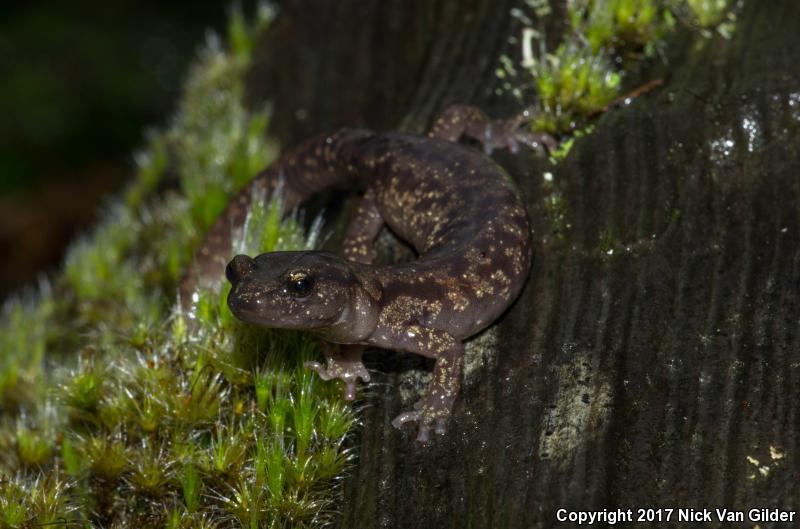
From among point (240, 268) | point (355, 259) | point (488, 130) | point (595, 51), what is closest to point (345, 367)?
point (240, 268)

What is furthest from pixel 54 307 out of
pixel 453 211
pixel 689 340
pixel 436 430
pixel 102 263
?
pixel 689 340

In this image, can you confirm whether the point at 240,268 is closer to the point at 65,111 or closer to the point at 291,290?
the point at 291,290

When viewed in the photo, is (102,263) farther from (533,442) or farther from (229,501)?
(533,442)

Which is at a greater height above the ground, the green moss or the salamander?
the green moss

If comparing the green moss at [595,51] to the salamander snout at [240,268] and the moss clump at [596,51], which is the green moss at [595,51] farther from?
the salamander snout at [240,268]

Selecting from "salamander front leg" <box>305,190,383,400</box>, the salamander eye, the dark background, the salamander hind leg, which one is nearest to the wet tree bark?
the salamander hind leg

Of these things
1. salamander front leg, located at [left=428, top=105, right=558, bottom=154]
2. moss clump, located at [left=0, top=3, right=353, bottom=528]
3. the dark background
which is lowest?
moss clump, located at [left=0, top=3, right=353, bottom=528]

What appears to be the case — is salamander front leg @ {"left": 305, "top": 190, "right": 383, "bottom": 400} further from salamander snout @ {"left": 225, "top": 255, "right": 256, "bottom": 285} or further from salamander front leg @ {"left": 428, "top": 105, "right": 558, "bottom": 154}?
salamander front leg @ {"left": 428, "top": 105, "right": 558, "bottom": 154}
